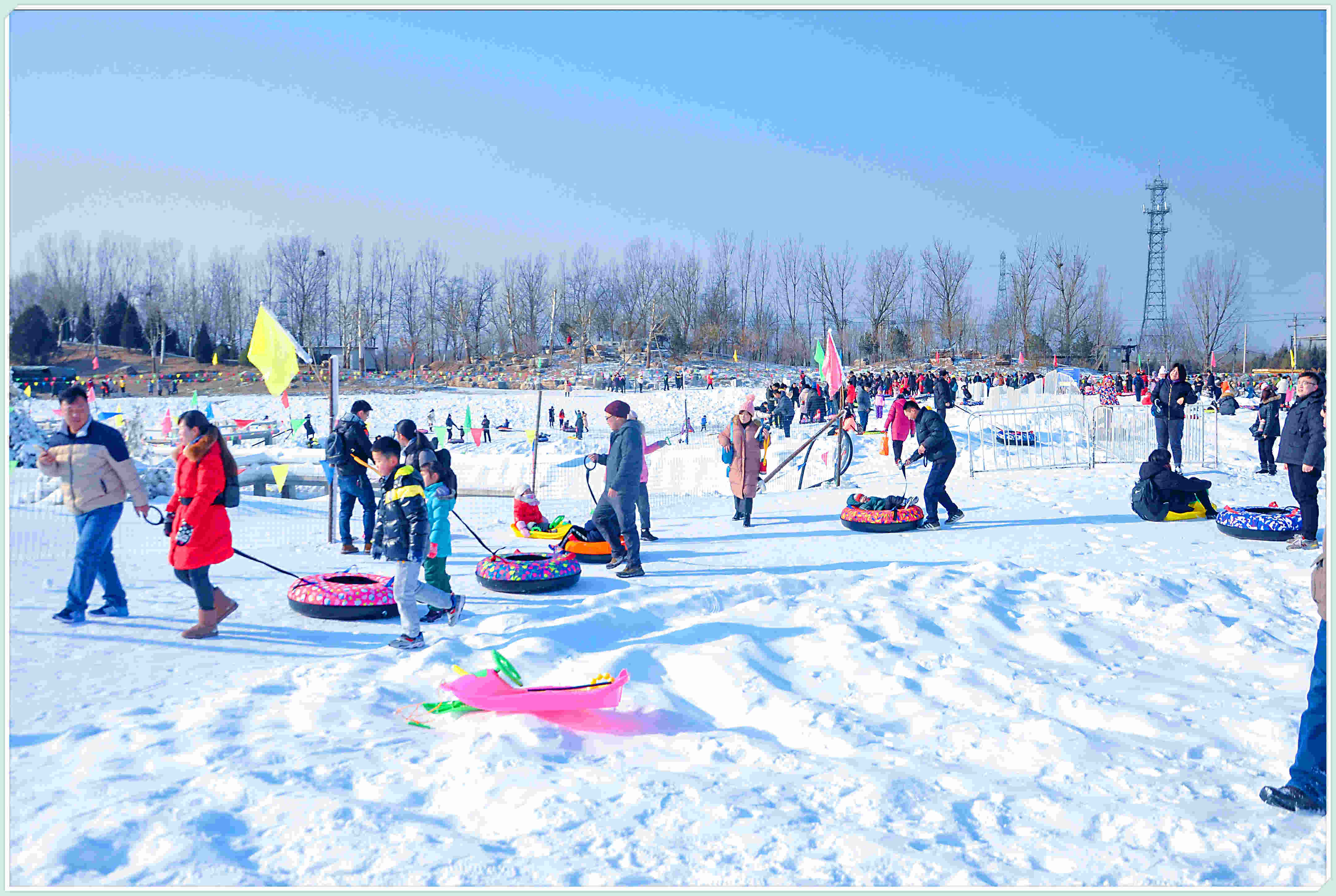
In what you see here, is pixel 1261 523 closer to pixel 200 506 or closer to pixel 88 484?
pixel 200 506

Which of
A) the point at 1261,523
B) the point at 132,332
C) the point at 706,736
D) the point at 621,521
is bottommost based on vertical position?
the point at 706,736

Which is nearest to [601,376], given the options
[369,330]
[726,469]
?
[369,330]

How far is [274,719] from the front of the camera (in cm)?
428

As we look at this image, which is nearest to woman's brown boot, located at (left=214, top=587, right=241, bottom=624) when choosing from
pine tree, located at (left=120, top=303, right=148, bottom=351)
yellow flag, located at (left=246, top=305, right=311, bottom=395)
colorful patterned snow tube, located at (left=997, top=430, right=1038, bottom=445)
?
yellow flag, located at (left=246, top=305, right=311, bottom=395)

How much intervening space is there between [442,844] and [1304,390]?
332 inches

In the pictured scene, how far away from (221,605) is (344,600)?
2.41 feet

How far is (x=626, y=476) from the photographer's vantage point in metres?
7.60

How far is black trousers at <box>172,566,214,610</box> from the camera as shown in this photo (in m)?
5.57

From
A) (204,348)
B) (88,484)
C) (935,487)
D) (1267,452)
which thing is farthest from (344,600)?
(204,348)

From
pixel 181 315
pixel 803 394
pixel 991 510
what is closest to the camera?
pixel 991 510

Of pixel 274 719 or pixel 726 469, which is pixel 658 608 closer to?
pixel 274 719

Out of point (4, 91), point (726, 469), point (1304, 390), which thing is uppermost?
point (4, 91)

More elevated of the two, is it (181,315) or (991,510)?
(181,315)

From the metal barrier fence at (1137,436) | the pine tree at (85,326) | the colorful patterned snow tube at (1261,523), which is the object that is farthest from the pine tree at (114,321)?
the colorful patterned snow tube at (1261,523)
